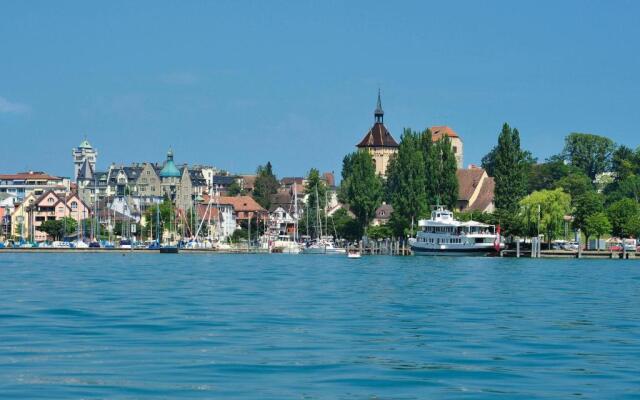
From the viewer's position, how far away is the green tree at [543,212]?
119 meters

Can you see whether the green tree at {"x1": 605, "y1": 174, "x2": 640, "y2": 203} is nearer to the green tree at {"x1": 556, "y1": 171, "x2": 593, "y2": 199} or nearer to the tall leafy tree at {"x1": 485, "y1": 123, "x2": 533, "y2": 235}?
the green tree at {"x1": 556, "y1": 171, "x2": 593, "y2": 199}

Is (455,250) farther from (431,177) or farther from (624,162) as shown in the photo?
(624,162)

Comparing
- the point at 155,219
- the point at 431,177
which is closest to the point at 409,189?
the point at 431,177

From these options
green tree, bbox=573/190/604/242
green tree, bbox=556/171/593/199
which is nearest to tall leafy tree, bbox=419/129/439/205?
green tree, bbox=573/190/604/242

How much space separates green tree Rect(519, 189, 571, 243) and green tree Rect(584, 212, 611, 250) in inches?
115

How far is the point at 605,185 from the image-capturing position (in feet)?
633

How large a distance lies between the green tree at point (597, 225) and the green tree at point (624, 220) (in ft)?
8.57

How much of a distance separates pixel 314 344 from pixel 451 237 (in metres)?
93.1

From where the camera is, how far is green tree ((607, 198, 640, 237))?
399ft

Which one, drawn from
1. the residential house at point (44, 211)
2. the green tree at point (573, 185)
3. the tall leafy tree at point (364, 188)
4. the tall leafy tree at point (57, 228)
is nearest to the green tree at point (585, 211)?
the tall leafy tree at point (364, 188)

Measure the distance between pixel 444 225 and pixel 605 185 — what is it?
84.5 m

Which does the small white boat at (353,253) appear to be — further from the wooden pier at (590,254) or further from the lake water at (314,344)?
the lake water at (314,344)

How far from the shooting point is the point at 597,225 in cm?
11881

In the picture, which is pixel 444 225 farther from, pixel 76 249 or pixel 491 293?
pixel 491 293
